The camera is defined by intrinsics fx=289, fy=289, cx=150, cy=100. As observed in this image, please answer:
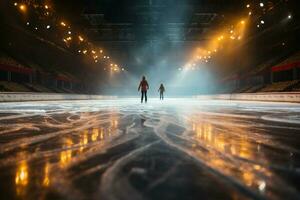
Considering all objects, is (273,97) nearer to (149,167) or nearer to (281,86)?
(281,86)

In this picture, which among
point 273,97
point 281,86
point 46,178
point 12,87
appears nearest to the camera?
point 46,178

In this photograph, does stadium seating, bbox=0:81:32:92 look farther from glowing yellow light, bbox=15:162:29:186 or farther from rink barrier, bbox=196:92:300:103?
glowing yellow light, bbox=15:162:29:186

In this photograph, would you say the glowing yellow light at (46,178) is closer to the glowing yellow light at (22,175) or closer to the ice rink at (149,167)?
the ice rink at (149,167)

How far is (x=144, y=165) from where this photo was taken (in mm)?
2588

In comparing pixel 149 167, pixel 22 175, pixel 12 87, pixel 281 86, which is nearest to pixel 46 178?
pixel 22 175

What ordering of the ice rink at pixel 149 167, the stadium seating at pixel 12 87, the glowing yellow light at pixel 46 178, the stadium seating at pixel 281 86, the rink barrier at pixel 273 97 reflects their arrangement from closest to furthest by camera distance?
the ice rink at pixel 149 167 → the glowing yellow light at pixel 46 178 → the rink barrier at pixel 273 97 → the stadium seating at pixel 12 87 → the stadium seating at pixel 281 86

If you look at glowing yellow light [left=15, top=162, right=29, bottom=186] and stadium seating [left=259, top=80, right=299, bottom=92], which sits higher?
stadium seating [left=259, top=80, right=299, bottom=92]

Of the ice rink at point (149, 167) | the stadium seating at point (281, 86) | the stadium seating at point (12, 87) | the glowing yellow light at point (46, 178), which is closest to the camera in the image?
the ice rink at point (149, 167)

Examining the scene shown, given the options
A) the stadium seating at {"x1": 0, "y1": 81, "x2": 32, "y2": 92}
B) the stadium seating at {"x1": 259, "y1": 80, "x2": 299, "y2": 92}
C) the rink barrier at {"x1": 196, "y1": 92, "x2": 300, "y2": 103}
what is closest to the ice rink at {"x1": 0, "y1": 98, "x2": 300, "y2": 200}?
the rink barrier at {"x1": 196, "y1": 92, "x2": 300, "y2": 103}

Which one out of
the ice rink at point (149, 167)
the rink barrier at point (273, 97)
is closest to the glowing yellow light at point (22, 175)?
the ice rink at point (149, 167)

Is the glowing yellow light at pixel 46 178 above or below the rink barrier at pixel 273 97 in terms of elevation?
below

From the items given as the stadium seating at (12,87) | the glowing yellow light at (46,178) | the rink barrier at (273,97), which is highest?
the stadium seating at (12,87)

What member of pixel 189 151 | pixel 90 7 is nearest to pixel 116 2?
pixel 90 7

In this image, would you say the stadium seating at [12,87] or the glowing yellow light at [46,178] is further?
the stadium seating at [12,87]
